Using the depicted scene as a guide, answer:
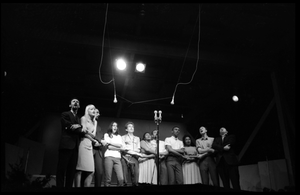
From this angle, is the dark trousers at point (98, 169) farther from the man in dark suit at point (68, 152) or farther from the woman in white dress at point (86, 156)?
the man in dark suit at point (68, 152)

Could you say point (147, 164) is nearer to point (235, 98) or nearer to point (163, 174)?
point (163, 174)

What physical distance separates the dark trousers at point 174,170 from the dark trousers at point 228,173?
0.66 meters

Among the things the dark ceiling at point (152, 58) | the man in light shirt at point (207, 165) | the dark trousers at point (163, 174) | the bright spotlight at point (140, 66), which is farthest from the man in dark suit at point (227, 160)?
the bright spotlight at point (140, 66)

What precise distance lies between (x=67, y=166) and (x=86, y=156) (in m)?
0.25

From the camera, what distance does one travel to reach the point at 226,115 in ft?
19.0

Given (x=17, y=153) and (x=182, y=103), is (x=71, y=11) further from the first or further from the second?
(x=182, y=103)

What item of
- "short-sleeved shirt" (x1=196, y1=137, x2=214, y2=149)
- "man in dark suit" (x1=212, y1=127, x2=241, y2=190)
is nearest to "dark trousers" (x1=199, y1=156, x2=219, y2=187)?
"man in dark suit" (x1=212, y1=127, x2=241, y2=190)

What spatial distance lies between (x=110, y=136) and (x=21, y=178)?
148 centimetres

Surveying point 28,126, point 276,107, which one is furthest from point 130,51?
point 276,107

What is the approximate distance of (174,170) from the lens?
4273 millimetres

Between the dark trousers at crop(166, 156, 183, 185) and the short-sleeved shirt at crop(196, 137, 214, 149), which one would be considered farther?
the short-sleeved shirt at crop(196, 137, 214, 149)

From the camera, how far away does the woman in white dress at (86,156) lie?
301 centimetres

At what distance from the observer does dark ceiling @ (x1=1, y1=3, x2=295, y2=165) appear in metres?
4.00

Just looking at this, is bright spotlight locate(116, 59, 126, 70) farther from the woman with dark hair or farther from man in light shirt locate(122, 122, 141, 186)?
the woman with dark hair
